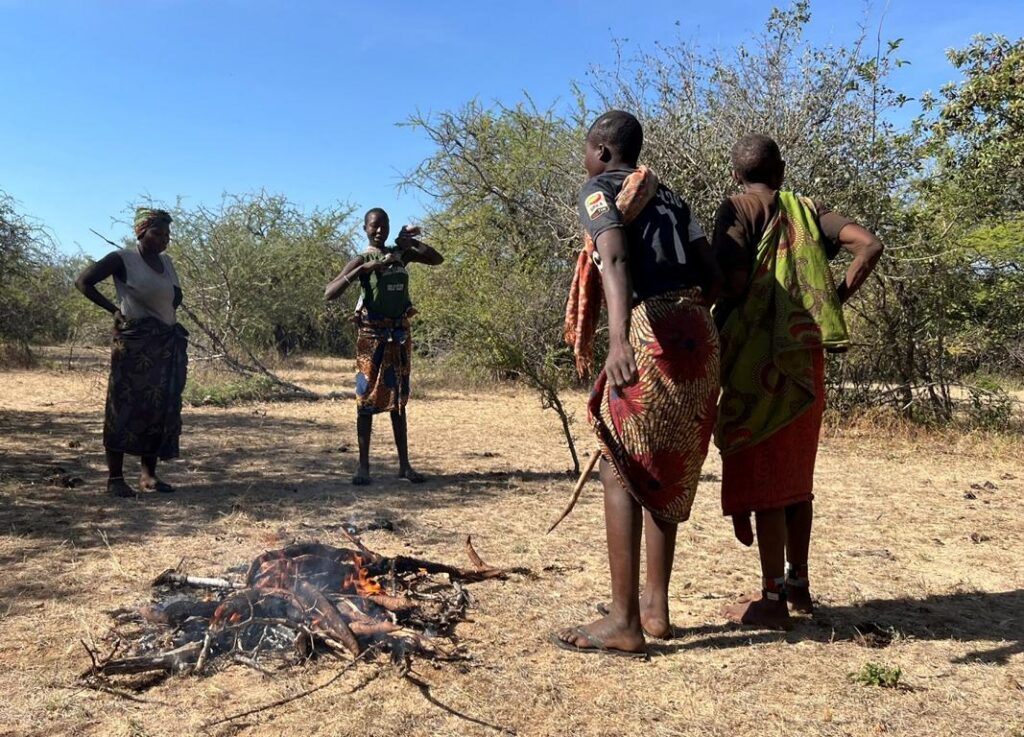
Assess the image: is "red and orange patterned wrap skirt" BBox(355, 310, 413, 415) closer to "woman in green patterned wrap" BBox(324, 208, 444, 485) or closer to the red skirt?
"woman in green patterned wrap" BBox(324, 208, 444, 485)

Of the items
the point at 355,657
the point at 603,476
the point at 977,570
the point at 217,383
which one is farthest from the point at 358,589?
the point at 217,383

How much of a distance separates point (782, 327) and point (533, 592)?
5.26 ft

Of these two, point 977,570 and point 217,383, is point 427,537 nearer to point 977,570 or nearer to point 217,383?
point 977,570

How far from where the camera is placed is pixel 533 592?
139 inches

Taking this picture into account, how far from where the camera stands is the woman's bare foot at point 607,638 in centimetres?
283

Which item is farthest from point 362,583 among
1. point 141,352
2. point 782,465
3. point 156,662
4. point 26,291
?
point 26,291

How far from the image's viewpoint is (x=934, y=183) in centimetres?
856

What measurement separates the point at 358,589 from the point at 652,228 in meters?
1.89

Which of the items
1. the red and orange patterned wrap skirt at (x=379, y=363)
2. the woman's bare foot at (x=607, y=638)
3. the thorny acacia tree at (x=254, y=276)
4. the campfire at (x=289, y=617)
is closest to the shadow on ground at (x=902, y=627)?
the woman's bare foot at (x=607, y=638)

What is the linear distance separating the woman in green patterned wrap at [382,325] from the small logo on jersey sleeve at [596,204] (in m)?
2.96

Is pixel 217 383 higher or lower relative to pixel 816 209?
lower

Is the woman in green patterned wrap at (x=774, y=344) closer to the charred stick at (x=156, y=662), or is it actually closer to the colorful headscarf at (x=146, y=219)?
the charred stick at (x=156, y=662)

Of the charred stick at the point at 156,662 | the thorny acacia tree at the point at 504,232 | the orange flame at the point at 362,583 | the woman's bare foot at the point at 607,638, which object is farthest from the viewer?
the thorny acacia tree at the point at 504,232

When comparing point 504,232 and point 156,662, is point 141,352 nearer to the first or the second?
point 156,662
